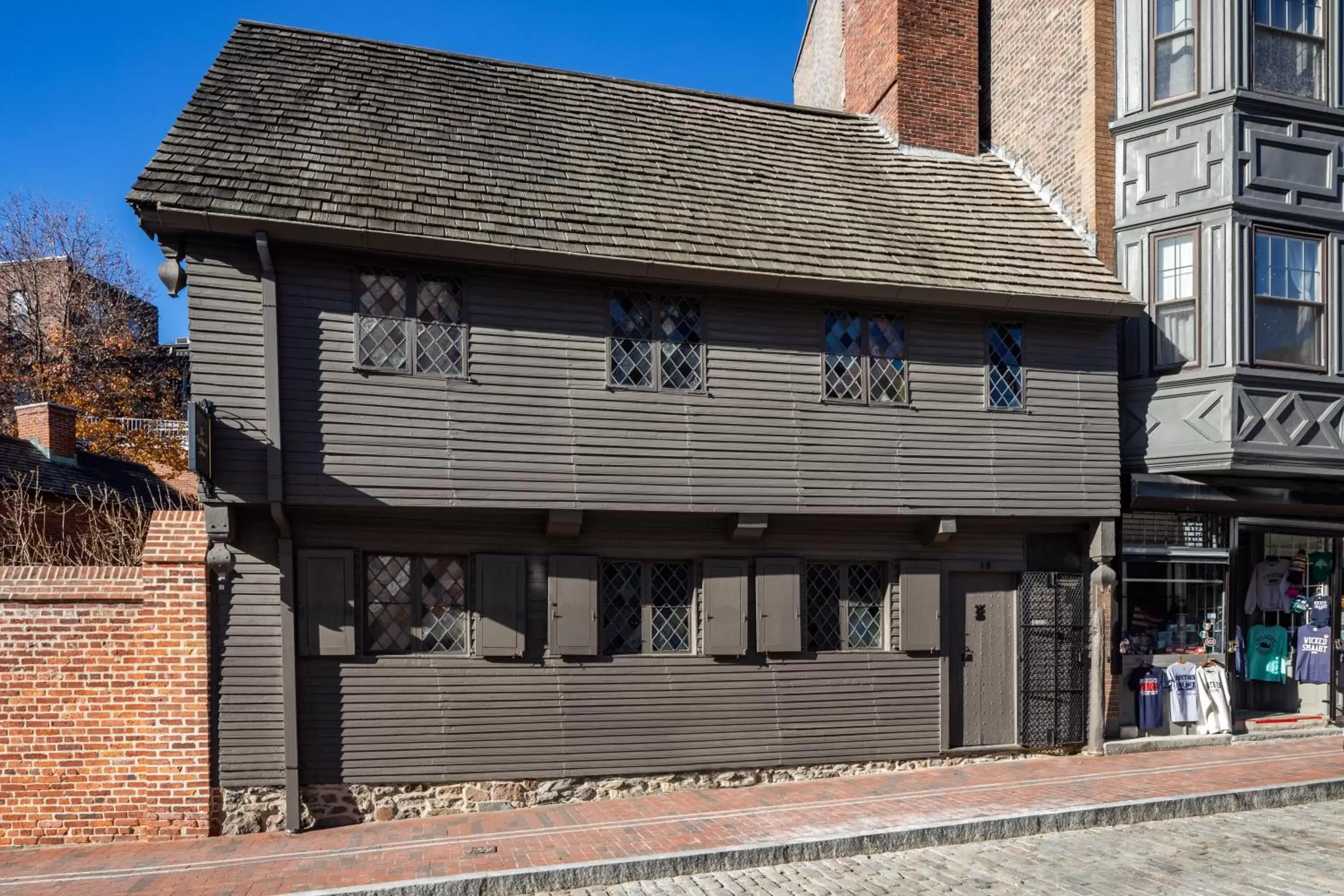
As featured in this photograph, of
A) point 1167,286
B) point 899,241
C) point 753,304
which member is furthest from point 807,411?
point 1167,286

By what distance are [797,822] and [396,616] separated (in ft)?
14.6

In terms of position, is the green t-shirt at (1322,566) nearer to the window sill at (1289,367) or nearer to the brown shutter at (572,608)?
the window sill at (1289,367)

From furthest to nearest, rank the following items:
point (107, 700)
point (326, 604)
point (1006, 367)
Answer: point (1006, 367) < point (326, 604) < point (107, 700)

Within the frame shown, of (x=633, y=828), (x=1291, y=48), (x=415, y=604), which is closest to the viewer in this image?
(x=633, y=828)

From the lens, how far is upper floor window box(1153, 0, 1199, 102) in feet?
40.8

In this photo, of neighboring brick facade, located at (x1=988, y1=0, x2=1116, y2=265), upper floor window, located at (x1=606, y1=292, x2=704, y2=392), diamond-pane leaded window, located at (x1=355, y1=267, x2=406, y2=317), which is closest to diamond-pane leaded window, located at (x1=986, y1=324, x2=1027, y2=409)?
neighboring brick facade, located at (x1=988, y1=0, x2=1116, y2=265)

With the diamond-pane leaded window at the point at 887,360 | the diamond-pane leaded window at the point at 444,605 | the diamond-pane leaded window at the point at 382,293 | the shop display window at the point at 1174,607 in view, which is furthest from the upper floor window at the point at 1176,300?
the diamond-pane leaded window at the point at 382,293

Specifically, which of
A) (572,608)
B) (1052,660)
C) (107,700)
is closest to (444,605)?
(572,608)

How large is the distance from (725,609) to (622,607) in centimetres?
115

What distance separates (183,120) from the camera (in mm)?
9984

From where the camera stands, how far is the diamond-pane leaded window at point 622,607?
34.4 feet

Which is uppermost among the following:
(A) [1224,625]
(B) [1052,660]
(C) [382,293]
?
(C) [382,293]

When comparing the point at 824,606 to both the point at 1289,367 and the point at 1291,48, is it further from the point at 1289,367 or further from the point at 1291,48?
the point at 1291,48

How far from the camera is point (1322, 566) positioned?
13.7 m
